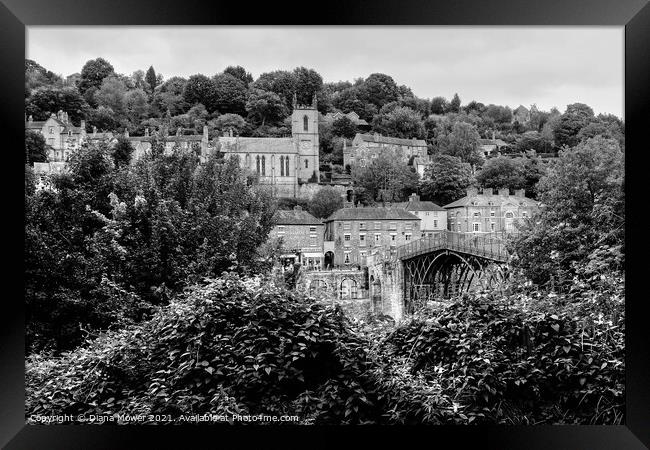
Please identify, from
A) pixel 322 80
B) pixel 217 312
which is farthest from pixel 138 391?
pixel 322 80

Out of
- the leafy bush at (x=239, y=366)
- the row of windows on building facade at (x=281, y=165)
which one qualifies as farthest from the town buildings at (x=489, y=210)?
the leafy bush at (x=239, y=366)

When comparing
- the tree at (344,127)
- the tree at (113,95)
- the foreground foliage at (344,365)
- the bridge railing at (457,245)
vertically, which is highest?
the tree at (113,95)

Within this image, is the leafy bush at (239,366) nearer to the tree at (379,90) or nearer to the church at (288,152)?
the church at (288,152)

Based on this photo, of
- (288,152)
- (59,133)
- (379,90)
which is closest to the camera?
(379,90)

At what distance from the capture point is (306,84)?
4176mm

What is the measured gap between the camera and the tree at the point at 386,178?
4.39 metres

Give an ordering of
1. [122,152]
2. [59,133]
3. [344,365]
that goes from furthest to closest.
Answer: [122,152] < [59,133] < [344,365]

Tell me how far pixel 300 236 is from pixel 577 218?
2103 mm

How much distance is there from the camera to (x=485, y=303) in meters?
3.50

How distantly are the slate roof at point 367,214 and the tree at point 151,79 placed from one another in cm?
158

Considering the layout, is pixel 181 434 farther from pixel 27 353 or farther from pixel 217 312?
pixel 27 353

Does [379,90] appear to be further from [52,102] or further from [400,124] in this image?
[52,102]

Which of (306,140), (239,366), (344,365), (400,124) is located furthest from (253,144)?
(344,365)
